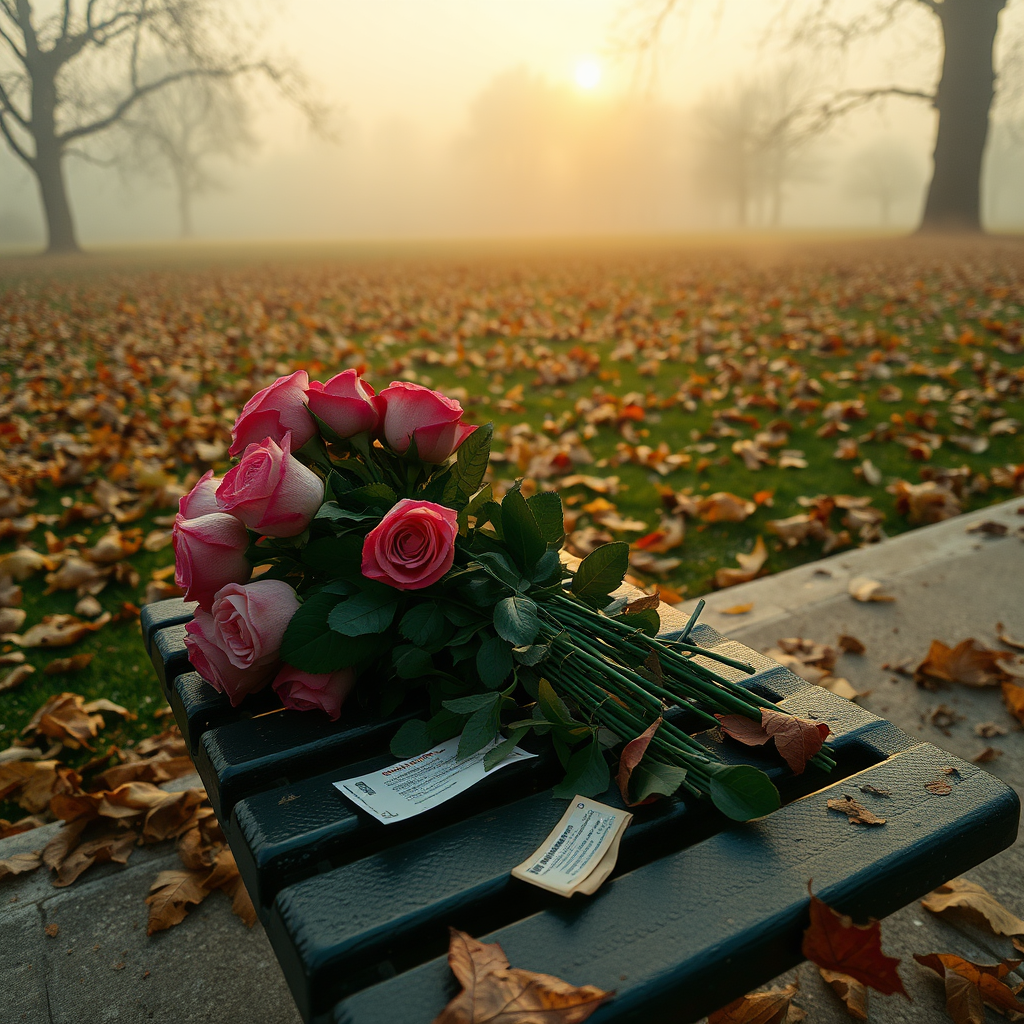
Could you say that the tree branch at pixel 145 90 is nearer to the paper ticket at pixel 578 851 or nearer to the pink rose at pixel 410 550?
the pink rose at pixel 410 550

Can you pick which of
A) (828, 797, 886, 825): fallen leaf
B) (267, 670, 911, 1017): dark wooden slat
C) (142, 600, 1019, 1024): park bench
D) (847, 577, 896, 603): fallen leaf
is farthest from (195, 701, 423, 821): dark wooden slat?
(847, 577, 896, 603): fallen leaf

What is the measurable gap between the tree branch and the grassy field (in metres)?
17.9

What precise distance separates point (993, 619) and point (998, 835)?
1723 mm

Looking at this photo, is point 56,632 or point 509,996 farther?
point 56,632

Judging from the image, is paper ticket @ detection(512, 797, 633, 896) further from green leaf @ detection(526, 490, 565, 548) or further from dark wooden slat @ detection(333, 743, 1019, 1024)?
green leaf @ detection(526, 490, 565, 548)

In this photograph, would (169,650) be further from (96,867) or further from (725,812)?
(725,812)

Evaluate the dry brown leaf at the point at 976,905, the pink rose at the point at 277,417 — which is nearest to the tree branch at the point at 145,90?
the pink rose at the point at 277,417

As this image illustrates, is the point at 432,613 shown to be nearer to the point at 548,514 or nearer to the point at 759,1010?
the point at 548,514

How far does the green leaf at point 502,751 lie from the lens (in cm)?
103

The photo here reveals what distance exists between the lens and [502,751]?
3.40 ft

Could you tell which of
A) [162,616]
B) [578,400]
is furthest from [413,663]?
[578,400]

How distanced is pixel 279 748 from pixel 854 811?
0.78 m

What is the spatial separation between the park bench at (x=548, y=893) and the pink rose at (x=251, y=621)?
136 millimetres

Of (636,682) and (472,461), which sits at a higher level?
(472,461)
